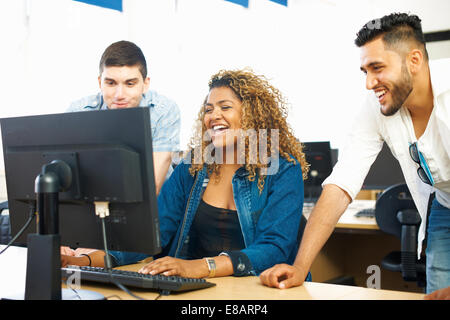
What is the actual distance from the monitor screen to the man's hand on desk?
33 cm

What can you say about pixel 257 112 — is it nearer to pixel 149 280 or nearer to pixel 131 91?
pixel 131 91

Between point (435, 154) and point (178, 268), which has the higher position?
point (435, 154)

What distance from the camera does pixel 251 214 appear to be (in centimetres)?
163

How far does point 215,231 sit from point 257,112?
1.61ft

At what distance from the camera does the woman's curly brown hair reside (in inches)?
70.8

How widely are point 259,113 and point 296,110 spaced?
3616 mm

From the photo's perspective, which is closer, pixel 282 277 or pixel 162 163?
pixel 282 277

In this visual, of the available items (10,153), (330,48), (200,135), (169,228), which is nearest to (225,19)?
(330,48)

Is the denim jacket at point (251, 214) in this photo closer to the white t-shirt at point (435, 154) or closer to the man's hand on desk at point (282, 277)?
the man's hand on desk at point (282, 277)

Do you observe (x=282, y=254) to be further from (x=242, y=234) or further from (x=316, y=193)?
(x=316, y=193)

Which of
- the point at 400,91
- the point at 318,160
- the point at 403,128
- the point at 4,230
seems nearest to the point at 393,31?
the point at 400,91

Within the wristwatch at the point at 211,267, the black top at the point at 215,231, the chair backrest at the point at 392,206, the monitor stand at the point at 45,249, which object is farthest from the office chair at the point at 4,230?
the chair backrest at the point at 392,206

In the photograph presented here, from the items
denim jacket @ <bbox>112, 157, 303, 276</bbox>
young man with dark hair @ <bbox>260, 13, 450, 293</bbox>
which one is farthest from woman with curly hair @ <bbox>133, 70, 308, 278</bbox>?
young man with dark hair @ <bbox>260, 13, 450, 293</bbox>

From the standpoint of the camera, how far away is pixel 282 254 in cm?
150
